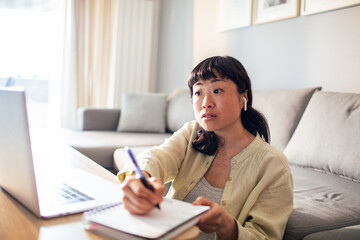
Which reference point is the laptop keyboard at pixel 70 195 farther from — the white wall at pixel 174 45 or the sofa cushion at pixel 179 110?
the white wall at pixel 174 45

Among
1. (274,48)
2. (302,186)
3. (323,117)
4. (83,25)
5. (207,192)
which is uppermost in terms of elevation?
(83,25)

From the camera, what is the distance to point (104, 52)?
448 centimetres

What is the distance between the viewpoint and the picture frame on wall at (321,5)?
2195 millimetres

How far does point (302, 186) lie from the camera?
1.55 meters

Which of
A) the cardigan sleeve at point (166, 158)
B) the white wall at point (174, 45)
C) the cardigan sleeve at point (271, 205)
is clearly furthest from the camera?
the white wall at point (174, 45)

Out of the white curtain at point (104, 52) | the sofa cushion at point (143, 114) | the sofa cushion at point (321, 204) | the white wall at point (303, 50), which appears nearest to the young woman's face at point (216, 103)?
the sofa cushion at point (321, 204)

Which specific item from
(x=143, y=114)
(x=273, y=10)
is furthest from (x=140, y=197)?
(x=143, y=114)

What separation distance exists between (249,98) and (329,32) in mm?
1489

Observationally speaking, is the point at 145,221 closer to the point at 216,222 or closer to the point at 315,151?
the point at 216,222

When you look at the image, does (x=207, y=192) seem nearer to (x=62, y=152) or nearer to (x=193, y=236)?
(x=193, y=236)

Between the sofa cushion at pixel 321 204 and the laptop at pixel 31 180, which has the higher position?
the laptop at pixel 31 180

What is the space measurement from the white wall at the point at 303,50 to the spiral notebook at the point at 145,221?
6.10 ft

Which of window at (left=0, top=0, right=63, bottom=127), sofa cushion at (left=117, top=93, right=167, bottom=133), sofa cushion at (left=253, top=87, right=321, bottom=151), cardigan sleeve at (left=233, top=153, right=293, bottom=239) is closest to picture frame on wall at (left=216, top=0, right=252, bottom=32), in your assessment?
sofa cushion at (left=117, top=93, right=167, bottom=133)

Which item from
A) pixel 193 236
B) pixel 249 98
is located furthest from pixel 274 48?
pixel 193 236
